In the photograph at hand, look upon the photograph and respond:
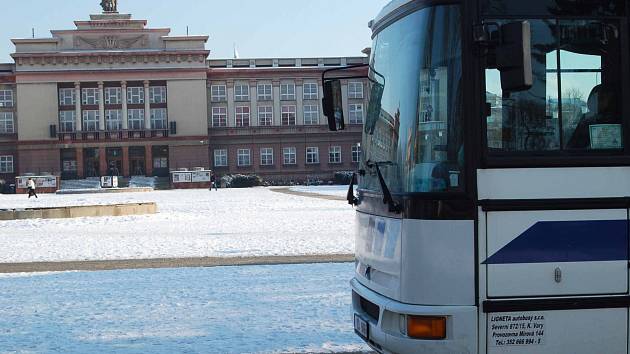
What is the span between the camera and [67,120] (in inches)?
3317

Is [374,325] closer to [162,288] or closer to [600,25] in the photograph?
[600,25]

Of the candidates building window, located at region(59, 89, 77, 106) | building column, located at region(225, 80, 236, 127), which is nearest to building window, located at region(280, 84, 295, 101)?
building column, located at region(225, 80, 236, 127)

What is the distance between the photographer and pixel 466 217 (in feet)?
Result: 14.8

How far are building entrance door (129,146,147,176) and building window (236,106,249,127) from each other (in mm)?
12296

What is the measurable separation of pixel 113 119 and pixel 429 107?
84.5 metres

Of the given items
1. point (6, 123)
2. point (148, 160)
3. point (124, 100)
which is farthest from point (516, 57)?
point (6, 123)

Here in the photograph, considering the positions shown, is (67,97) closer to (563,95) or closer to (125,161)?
(125,161)

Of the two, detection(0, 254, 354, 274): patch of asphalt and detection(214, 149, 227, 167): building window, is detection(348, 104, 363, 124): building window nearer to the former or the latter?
detection(214, 149, 227, 167): building window

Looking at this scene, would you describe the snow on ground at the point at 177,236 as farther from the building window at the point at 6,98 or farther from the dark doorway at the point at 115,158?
the building window at the point at 6,98

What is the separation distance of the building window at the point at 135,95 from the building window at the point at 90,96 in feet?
12.6

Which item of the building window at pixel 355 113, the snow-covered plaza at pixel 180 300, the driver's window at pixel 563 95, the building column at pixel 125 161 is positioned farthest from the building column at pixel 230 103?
the driver's window at pixel 563 95

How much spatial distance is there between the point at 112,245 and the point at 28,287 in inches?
220

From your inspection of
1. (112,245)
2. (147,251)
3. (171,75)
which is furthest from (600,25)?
(171,75)

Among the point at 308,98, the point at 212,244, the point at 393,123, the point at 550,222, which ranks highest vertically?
the point at 308,98
